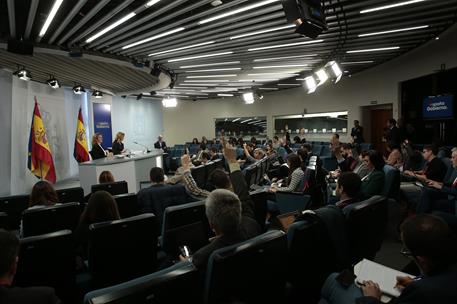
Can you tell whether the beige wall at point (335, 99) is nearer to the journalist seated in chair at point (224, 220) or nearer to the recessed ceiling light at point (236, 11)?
the recessed ceiling light at point (236, 11)

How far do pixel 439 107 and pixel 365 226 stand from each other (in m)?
7.30

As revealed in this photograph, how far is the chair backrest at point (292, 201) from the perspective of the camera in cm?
458

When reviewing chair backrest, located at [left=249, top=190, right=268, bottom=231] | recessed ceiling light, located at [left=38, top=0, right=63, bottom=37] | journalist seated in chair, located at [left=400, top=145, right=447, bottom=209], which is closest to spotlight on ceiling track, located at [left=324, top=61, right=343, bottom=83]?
journalist seated in chair, located at [left=400, top=145, right=447, bottom=209]

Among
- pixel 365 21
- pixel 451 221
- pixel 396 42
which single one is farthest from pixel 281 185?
pixel 396 42

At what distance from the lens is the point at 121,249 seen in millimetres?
2504

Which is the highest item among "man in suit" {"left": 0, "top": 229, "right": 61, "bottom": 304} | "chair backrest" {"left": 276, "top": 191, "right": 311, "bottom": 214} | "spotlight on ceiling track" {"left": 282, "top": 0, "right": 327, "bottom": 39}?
"spotlight on ceiling track" {"left": 282, "top": 0, "right": 327, "bottom": 39}

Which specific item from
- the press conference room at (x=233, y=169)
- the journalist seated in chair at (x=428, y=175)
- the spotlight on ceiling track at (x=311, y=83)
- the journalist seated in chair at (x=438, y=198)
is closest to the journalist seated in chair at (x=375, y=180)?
the press conference room at (x=233, y=169)

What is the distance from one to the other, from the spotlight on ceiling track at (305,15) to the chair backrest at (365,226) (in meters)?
2.36

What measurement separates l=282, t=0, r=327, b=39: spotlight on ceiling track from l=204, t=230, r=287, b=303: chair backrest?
9.71ft

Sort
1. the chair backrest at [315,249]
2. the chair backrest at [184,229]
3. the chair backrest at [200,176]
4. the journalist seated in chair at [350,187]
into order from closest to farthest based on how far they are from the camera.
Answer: the chair backrest at [315,249] < the chair backrest at [184,229] < the journalist seated in chair at [350,187] < the chair backrest at [200,176]

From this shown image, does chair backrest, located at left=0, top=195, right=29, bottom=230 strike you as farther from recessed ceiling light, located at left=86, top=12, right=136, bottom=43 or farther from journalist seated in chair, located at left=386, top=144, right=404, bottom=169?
journalist seated in chair, located at left=386, top=144, right=404, bottom=169

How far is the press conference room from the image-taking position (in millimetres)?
1658

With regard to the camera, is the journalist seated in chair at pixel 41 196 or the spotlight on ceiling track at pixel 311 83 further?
the spotlight on ceiling track at pixel 311 83

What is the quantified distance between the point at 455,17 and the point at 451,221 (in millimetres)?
4996
